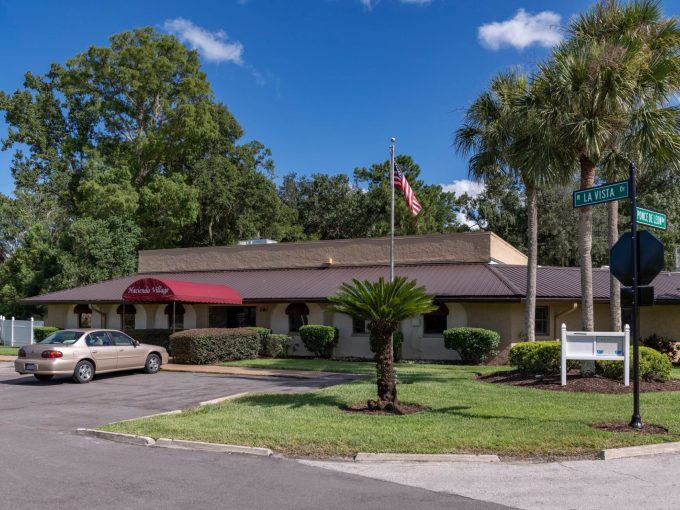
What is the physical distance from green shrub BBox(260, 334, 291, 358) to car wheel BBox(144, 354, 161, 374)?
551 centimetres

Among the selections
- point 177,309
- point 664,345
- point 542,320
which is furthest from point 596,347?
point 177,309

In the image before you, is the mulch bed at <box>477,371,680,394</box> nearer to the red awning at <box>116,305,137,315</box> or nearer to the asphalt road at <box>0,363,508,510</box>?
the asphalt road at <box>0,363,508,510</box>

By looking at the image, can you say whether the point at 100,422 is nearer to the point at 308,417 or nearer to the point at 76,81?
the point at 308,417

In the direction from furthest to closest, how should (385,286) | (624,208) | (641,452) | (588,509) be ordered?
(624,208) → (385,286) → (641,452) → (588,509)

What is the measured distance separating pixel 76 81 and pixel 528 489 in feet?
157

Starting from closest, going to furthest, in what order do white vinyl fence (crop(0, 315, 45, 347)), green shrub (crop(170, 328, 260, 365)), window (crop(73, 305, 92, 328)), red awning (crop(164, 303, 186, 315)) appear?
green shrub (crop(170, 328, 260, 365)), red awning (crop(164, 303, 186, 315)), window (crop(73, 305, 92, 328)), white vinyl fence (crop(0, 315, 45, 347))

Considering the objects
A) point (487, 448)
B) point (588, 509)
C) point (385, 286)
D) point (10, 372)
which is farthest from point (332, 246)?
point (588, 509)

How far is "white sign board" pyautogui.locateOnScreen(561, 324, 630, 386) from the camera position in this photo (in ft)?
45.0

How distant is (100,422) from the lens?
37.1ft

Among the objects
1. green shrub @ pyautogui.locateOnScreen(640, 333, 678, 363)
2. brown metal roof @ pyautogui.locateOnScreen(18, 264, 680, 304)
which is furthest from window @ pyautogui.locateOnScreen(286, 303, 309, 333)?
green shrub @ pyautogui.locateOnScreen(640, 333, 678, 363)

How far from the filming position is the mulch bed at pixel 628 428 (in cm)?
934

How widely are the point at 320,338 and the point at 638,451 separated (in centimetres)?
1640

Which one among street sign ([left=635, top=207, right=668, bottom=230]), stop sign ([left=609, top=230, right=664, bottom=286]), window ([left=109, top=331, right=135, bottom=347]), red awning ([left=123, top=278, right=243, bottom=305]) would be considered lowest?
window ([left=109, top=331, right=135, bottom=347])

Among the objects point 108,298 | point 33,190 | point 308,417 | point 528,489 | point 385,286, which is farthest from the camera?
point 33,190
